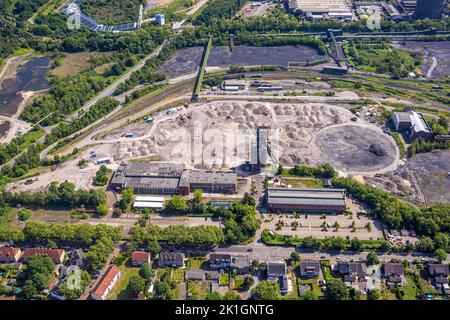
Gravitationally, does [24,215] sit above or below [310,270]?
above

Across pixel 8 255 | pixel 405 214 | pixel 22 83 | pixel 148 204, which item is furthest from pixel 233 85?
pixel 8 255

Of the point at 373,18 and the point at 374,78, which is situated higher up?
the point at 373,18

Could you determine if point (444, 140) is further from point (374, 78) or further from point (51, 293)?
point (51, 293)

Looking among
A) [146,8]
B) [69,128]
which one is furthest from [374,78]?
[146,8]

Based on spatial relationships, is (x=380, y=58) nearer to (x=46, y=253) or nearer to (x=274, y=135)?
(x=274, y=135)

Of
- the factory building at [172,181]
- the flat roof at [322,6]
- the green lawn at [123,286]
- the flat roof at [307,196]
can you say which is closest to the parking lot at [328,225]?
the flat roof at [307,196]

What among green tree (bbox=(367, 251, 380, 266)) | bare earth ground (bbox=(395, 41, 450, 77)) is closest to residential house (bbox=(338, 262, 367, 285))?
green tree (bbox=(367, 251, 380, 266))

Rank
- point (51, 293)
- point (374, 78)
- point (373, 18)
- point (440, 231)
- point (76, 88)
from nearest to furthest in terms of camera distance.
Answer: point (51, 293) → point (440, 231) → point (76, 88) → point (374, 78) → point (373, 18)
